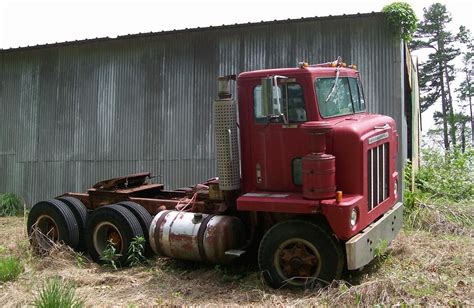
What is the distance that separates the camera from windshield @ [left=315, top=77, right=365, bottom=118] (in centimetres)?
647

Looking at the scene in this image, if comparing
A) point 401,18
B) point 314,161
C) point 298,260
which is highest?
point 401,18

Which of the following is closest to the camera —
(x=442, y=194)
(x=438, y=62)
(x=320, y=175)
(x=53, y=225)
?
(x=320, y=175)

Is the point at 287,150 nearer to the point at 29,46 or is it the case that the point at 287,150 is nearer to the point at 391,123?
the point at 391,123

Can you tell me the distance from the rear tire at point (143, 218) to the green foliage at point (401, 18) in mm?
6237

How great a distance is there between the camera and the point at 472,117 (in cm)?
4034

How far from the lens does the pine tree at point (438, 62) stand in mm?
38031

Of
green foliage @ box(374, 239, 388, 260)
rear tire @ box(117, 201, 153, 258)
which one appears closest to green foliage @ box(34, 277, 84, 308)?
rear tire @ box(117, 201, 153, 258)

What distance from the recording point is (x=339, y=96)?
22.4ft

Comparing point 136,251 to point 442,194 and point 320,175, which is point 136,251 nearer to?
point 320,175

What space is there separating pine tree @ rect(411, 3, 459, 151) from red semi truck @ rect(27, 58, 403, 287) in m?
33.3

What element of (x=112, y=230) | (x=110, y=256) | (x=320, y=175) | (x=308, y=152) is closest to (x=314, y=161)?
(x=320, y=175)

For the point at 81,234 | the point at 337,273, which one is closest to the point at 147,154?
the point at 81,234

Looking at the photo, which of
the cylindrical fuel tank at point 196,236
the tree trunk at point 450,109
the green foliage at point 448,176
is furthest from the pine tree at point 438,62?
the cylindrical fuel tank at point 196,236

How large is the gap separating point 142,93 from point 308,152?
7184 millimetres
